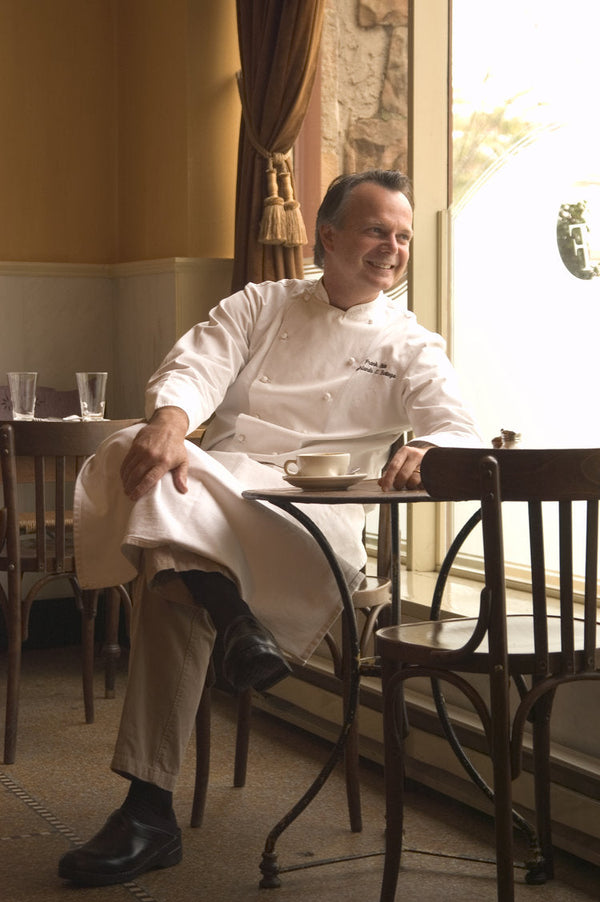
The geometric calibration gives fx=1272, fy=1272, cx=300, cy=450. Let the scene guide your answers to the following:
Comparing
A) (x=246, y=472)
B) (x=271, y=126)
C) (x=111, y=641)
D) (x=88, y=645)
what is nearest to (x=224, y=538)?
(x=246, y=472)

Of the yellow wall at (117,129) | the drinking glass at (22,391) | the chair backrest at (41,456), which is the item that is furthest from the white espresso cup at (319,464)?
the yellow wall at (117,129)

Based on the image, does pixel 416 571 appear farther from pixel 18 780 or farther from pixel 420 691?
pixel 18 780

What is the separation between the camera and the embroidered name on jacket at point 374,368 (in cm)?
309

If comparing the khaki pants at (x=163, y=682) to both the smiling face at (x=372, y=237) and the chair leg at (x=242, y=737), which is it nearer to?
the chair leg at (x=242, y=737)

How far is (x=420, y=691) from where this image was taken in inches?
131

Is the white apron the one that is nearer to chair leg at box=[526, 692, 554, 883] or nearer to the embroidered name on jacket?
the embroidered name on jacket

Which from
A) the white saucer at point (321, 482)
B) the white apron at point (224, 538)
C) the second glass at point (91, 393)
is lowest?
the white apron at point (224, 538)

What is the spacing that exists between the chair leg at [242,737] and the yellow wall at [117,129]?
218cm

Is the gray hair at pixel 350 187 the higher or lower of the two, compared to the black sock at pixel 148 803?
higher

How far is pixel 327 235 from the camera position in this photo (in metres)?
3.21

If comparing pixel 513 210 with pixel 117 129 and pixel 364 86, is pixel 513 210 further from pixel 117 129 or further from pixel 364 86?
pixel 117 129

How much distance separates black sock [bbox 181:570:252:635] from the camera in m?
2.51

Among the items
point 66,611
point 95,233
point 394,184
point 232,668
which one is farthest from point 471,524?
point 95,233

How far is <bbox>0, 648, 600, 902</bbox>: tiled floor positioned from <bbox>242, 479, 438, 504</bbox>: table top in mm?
797
